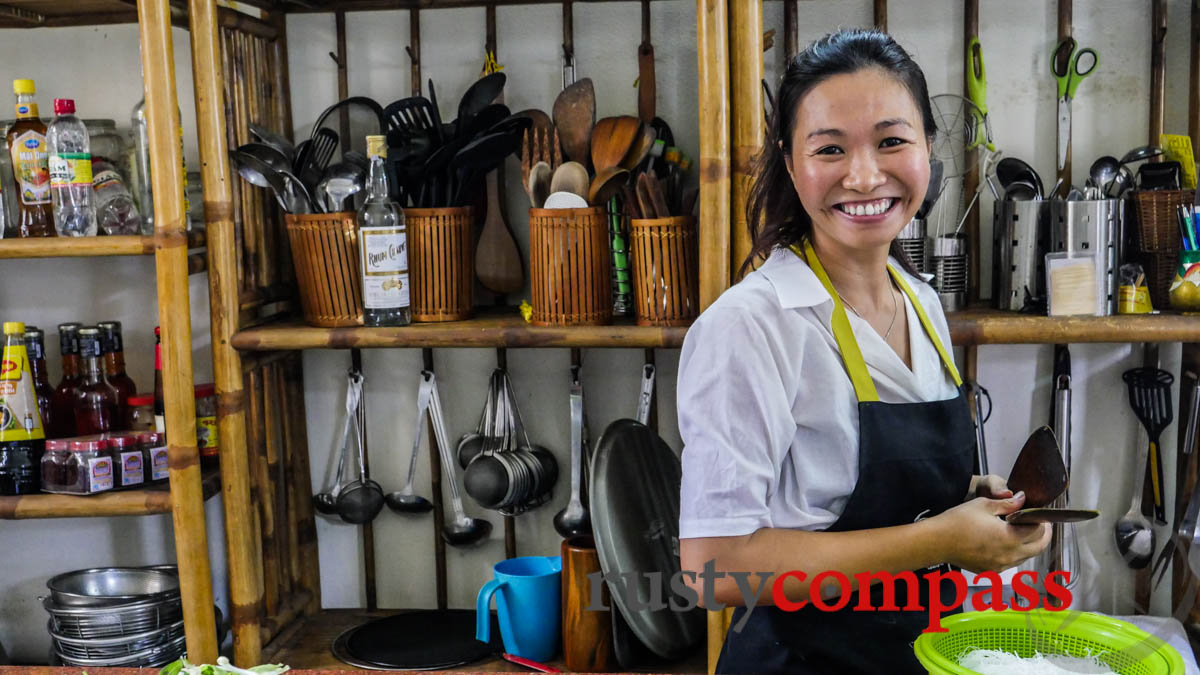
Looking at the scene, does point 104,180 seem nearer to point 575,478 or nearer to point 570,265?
point 570,265

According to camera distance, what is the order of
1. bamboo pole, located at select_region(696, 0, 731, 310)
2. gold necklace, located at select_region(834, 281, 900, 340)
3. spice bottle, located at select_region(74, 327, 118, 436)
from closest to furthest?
gold necklace, located at select_region(834, 281, 900, 340) → bamboo pole, located at select_region(696, 0, 731, 310) → spice bottle, located at select_region(74, 327, 118, 436)

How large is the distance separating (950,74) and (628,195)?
65 cm

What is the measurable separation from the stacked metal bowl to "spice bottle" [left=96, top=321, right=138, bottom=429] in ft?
1.05

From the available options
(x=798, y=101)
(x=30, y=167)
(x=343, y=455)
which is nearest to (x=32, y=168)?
(x=30, y=167)

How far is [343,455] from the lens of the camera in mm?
2086

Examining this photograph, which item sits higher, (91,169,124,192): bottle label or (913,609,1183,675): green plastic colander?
(91,169,124,192): bottle label

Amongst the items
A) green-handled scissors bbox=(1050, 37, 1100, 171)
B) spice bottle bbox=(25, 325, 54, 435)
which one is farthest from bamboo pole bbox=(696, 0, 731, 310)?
spice bottle bbox=(25, 325, 54, 435)

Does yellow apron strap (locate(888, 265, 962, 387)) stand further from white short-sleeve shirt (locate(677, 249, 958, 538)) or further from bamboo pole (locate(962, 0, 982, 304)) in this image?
bamboo pole (locate(962, 0, 982, 304))

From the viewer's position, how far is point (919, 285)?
1440mm

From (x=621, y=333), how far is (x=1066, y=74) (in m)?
0.91

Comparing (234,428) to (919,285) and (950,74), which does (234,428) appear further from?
(950,74)

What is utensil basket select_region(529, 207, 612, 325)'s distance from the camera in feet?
5.74

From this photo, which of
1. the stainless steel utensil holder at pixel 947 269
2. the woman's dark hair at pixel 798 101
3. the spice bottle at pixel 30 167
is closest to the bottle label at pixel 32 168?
the spice bottle at pixel 30 167

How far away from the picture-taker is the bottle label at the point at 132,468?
1.83 meters
